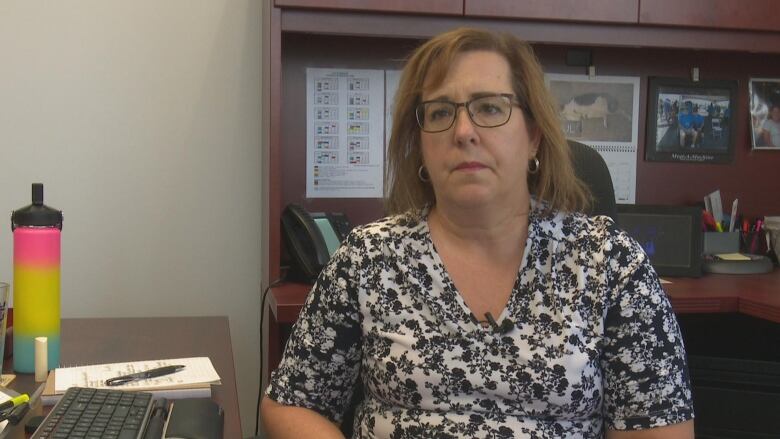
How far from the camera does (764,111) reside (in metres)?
2.39

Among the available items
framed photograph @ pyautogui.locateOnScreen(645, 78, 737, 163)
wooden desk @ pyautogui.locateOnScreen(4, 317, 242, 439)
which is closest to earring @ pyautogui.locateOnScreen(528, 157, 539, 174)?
wooden desk @ pyautogui.locateOnScreen(4, 317, 242, 439)

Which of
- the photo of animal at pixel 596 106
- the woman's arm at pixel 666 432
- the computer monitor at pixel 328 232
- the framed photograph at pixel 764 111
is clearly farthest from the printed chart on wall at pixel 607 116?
the woman's arm at pixel 666 432

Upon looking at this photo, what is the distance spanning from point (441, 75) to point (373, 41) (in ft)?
3.25

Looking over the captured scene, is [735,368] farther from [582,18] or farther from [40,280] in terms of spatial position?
[40,280]

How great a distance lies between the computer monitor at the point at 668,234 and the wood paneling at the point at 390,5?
71 cm

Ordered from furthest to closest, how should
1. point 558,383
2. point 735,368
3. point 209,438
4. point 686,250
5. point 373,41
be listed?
point 373,41 → point 686,250 → point 735,368 → point 558,383 → point 209,438

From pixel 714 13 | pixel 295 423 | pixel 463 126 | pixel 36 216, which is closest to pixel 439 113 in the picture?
pixel 463 126

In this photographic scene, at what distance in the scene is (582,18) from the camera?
74.7 inches

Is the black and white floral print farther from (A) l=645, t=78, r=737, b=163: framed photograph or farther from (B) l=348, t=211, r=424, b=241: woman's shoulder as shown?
(A) l=645, t=78, r=737, b=163: framed photograph

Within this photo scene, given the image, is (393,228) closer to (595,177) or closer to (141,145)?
(595,177)

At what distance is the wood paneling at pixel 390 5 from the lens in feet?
Result: 5.87

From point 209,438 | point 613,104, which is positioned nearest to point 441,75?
point 209,438

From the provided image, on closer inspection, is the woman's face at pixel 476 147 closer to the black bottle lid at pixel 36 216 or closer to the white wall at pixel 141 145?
the black bottle lid at pixel 36 216

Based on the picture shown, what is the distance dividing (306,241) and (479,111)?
781 millimetres
